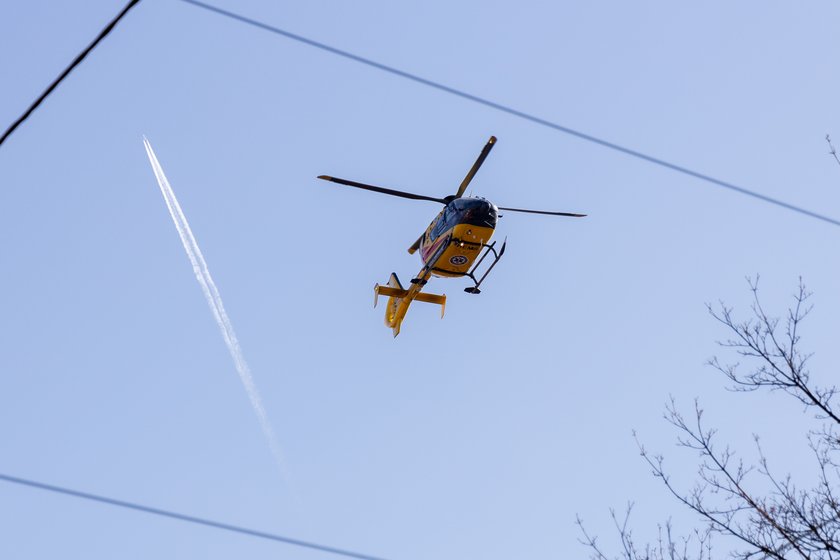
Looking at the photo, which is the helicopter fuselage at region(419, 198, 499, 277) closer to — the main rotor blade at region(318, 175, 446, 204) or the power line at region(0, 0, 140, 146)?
the main rotor blade at region(318, 175, 446, 204)

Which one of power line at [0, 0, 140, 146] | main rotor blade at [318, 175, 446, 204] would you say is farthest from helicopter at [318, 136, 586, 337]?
power line at [0, 0, 140, 146]

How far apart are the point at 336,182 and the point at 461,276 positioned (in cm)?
319

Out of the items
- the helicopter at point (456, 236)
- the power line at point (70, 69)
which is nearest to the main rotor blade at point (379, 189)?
the helicopter at point (456, 236)

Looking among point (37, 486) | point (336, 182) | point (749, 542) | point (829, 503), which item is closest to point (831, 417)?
point (829, 503)

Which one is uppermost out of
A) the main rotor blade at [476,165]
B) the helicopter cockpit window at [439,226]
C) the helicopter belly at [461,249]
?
the main rotor blade at [476,165]

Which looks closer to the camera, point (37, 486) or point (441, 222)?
point (37, 486)

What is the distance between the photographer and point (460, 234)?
1875 centimetres

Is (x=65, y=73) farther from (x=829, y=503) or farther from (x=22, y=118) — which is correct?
(x=829, y=503)

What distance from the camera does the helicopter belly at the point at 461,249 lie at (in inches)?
738

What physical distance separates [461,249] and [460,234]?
399 millimetres

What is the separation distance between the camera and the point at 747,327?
11648mm

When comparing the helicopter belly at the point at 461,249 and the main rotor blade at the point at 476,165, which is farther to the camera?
the main rotor blade at the point at 476,165

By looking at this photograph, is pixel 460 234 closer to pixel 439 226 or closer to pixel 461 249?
pixel 461 249

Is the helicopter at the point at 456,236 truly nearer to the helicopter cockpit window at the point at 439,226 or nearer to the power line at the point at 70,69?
the helicopter cockpit window at the point at 439,226
